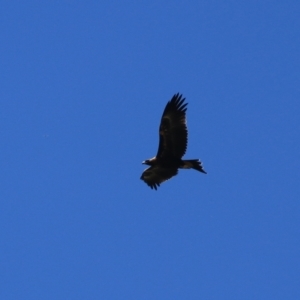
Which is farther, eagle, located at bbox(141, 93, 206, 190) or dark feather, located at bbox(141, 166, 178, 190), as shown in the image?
dark feather, located at bbox(141, 166, 178, 190)

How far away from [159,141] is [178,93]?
154 centimetres

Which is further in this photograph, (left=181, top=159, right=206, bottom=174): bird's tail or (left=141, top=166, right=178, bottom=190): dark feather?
(left=141, top=166, right=178, bottom=190): dark feather

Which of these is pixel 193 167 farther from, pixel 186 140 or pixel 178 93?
pixel 178 93

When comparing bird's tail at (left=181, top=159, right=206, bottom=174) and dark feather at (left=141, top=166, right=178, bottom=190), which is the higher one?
dark feather at (left=141, top=166, right=178, bottom=190)

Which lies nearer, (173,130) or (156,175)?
(173,130)

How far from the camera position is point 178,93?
22.5 metres

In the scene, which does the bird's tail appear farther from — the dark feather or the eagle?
the dark feather

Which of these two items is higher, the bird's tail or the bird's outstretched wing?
the bird's outstretched wing

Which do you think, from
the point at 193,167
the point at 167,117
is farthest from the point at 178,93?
the point at 193,167

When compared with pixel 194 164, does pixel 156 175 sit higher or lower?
higher

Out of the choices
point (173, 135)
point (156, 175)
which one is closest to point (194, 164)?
point (173, 135)

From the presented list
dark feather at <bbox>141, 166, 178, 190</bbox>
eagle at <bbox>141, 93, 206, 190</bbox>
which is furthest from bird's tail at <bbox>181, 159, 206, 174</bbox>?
dark feather at <bbox>141, 166, 178, 190</bbox>

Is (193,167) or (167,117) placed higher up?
(167,117)

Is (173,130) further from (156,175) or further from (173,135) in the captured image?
(156,175)
